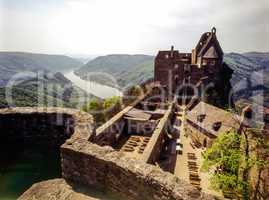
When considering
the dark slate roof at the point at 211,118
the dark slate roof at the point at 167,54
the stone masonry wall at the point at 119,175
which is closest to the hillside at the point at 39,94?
the dark slate roof at the point at 211,118

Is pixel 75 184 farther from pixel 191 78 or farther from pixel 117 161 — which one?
pixel 191 78

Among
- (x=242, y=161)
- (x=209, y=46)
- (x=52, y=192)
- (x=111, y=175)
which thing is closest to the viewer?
(x=52, y=192)

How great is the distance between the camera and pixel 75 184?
7.01m

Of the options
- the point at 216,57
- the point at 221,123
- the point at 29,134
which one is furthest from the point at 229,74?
the point at 29,134

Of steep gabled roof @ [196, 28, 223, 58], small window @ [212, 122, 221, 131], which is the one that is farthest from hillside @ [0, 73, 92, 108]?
steep gabled roof @ [196, 28, 223, 58]

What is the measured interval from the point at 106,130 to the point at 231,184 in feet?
28.6

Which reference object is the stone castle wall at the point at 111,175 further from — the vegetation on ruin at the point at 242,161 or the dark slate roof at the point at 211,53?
the dark slate roof at the point at 211,53

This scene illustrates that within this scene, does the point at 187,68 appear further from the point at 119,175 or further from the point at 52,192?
the point at 52,192

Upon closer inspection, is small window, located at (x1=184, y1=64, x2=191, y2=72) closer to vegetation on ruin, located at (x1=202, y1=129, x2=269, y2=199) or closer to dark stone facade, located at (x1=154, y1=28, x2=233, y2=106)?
dark stone facade, located at (x1=154, y1=28, x2=233, y2=106)

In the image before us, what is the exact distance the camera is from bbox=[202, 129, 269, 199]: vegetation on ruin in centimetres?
1420

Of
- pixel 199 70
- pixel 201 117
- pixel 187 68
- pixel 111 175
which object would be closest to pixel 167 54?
pixel 187 68

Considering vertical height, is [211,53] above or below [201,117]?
above

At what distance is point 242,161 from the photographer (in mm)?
15133

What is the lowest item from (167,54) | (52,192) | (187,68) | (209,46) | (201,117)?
(201,117)
